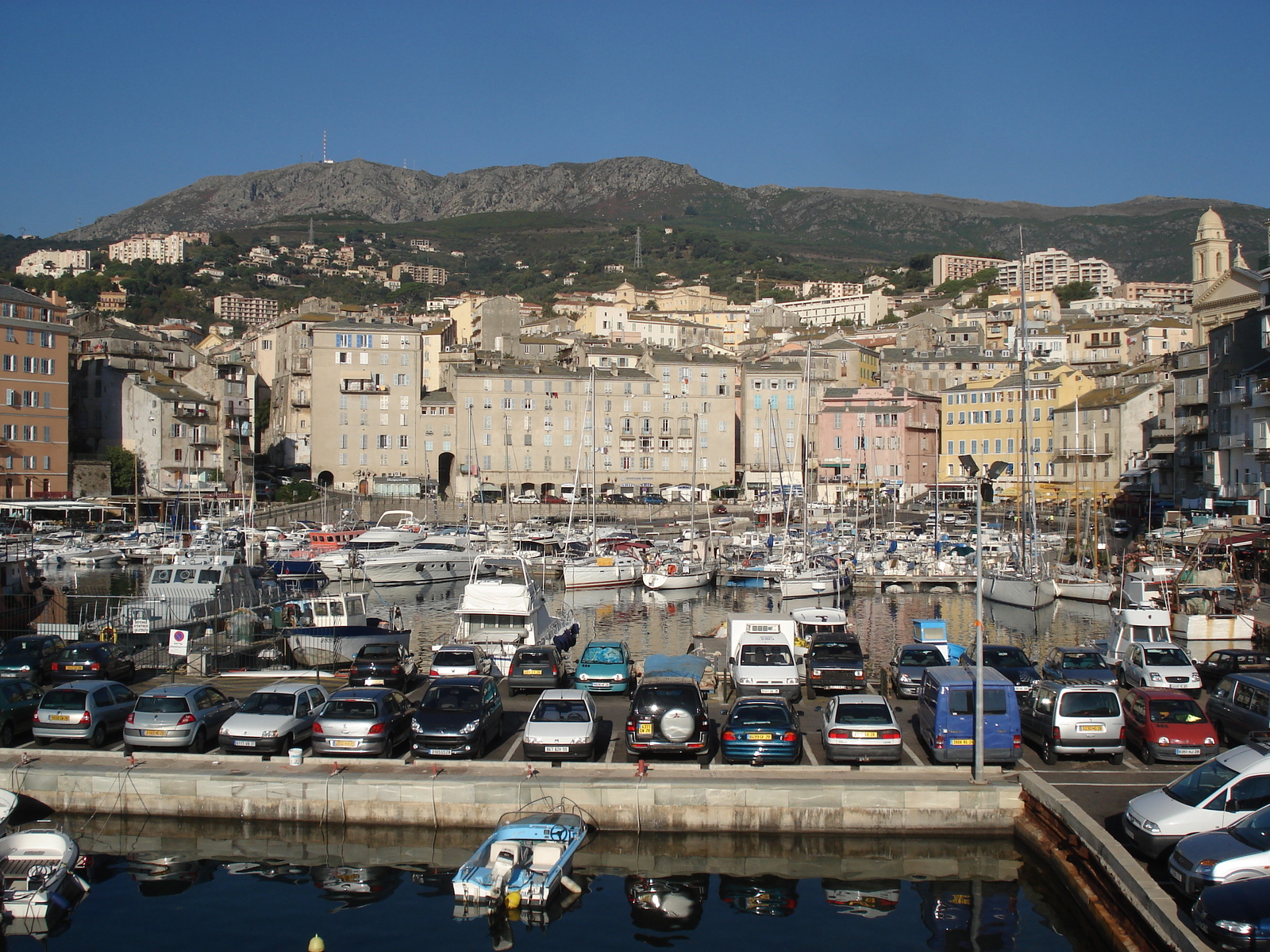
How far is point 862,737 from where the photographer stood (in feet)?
60.4

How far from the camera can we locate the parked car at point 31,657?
26016mm

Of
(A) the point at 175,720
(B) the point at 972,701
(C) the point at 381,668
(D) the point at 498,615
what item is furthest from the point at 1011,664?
(A) the point at 175,720

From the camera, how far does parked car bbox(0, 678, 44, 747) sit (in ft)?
67.1

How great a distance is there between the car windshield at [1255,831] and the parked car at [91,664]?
23.1m

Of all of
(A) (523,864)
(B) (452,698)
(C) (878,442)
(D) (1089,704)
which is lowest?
(A) (523,864)

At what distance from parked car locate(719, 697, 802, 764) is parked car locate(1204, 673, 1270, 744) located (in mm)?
7859

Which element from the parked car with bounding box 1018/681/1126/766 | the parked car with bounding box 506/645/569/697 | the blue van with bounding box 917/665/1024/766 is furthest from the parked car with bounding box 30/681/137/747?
the parked car with bounding box 1018/681/1126/766

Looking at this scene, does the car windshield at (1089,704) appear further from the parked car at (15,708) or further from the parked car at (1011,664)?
the parked car at (15,708)

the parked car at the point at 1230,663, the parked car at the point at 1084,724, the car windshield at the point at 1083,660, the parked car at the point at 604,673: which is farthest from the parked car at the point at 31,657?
the parked car at the point at 1230,663

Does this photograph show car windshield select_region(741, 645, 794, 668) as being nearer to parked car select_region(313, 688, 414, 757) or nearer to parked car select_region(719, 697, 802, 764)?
parked car select_region(719, 697, 802, 764)

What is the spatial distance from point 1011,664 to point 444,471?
287 ft

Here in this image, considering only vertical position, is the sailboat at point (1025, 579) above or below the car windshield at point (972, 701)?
below

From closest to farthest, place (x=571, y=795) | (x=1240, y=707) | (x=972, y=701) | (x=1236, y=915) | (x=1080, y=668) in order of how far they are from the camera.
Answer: (x=1236, y=915) < (x=571, y=795) < (x=972, y=701) < (x=1240, y=707) < (x=1080, y=668)

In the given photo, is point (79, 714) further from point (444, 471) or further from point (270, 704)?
point (444, 471)
